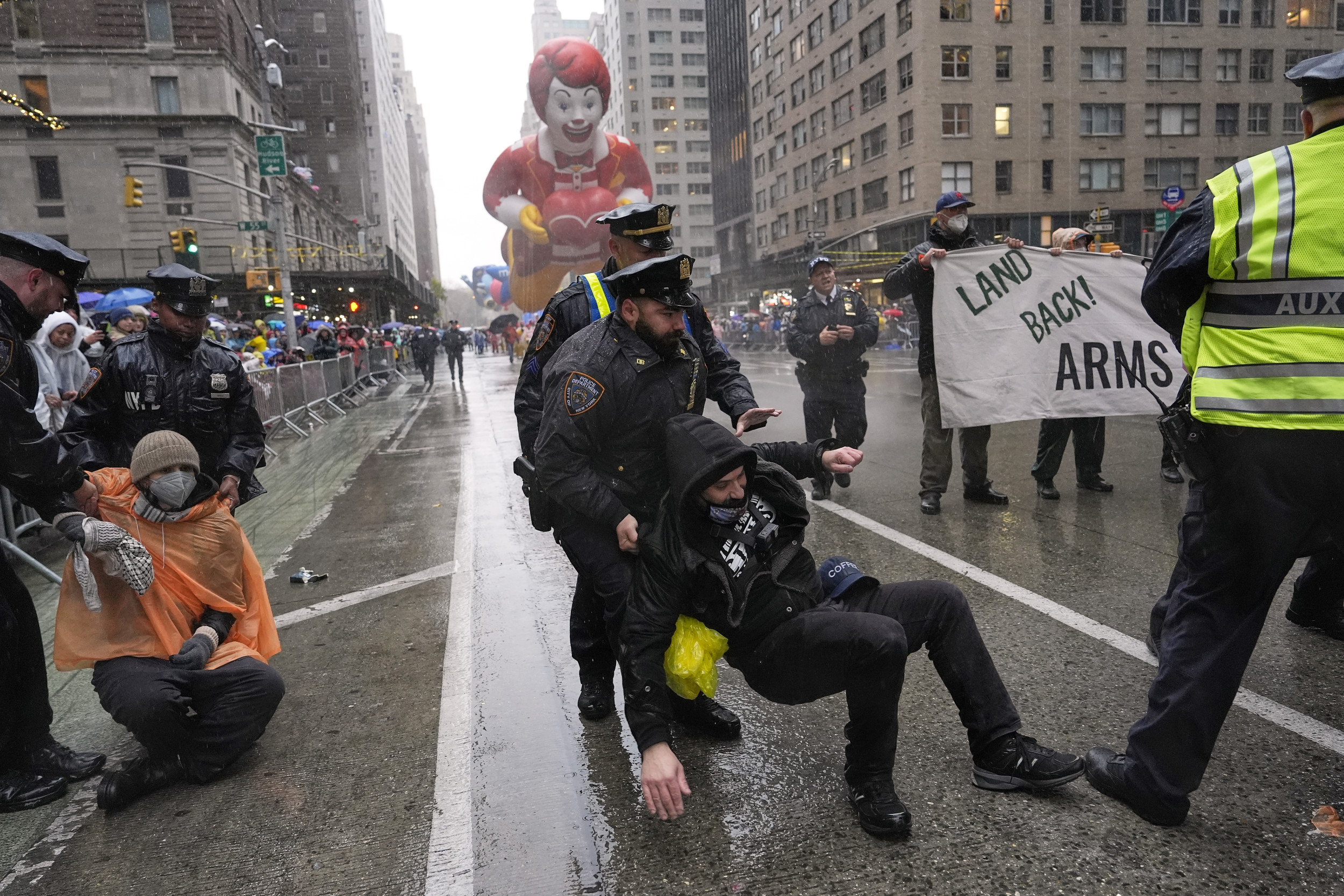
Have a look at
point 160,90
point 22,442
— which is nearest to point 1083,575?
point 22,442

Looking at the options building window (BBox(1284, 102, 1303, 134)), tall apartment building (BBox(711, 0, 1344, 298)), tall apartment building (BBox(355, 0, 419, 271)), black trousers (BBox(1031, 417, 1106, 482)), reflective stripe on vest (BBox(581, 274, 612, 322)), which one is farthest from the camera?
tall apartment building (BBox(355, 0, 419, 271))

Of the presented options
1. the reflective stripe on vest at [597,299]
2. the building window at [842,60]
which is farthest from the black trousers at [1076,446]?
the building window at [842,60]

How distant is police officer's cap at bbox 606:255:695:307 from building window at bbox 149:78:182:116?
48069 mm

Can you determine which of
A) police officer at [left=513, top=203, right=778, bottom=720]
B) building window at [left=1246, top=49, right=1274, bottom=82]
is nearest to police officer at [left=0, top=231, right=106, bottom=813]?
police officer at [left=513, top=203, right=778, bottom=720]

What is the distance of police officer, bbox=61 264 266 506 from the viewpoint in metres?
4.11

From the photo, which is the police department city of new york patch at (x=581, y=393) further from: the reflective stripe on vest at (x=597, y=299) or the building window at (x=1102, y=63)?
the building window at (x=1102, y=63)

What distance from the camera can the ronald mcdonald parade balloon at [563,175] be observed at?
23.7 meters

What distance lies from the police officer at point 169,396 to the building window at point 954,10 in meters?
51.2

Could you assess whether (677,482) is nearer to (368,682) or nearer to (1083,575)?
(368,682)

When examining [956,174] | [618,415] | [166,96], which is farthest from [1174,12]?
[618,415]

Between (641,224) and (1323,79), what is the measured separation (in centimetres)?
227

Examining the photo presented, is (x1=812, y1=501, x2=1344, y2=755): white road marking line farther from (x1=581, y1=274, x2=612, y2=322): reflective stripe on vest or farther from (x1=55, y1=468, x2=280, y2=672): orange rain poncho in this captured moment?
(x1=55, y1=468, x2=280, y2=672): orange rain poncho

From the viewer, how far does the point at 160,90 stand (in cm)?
4159

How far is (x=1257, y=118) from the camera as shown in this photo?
5078cm
